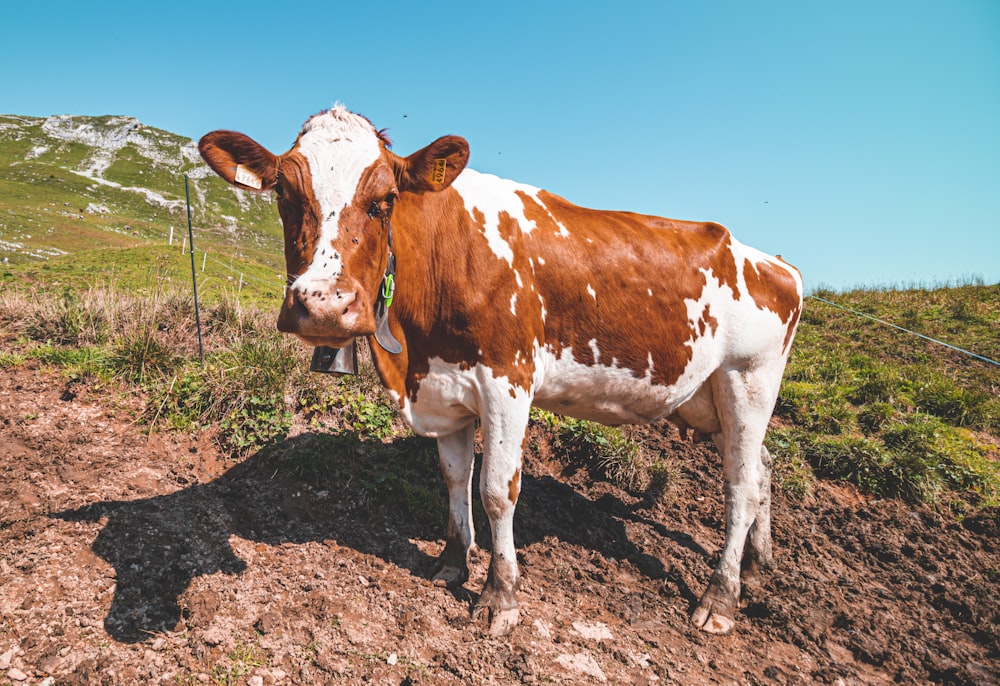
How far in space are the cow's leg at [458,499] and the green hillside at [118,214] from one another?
2317mm

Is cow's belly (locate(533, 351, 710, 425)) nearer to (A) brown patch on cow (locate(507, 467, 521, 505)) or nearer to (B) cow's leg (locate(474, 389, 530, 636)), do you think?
(B) cow's leg (locate(474, 389, 530, 636))

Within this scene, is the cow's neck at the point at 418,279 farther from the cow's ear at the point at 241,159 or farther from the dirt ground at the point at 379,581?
the dirt ground at the point at 379,581

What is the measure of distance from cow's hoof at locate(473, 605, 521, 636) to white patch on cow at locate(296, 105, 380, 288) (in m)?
2.57

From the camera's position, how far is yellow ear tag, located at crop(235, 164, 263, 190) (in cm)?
330

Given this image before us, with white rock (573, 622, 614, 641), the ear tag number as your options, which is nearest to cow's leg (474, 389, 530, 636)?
white rock (573, 622, 614, 641)

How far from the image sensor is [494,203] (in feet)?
14.0

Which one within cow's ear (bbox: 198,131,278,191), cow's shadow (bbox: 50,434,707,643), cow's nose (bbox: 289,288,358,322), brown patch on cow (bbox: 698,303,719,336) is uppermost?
cow's ear (bbox: 198,131,278,191)

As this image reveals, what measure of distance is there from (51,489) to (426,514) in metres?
2.87

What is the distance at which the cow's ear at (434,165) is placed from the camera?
354 cm

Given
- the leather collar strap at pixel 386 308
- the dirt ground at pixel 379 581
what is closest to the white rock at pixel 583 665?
the dirt ground at pixel 379 581

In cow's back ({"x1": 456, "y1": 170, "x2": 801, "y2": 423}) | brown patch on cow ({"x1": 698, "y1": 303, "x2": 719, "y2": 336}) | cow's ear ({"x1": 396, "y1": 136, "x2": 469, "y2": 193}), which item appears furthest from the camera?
brown patch on cow ({"x1": 698, "y1": 303, "x2": 719, "y2": 336})

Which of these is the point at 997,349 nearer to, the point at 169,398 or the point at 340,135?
the point at 340,135

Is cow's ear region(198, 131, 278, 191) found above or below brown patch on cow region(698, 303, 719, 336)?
above

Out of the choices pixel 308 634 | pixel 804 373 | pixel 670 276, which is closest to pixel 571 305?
pixel 670 276
